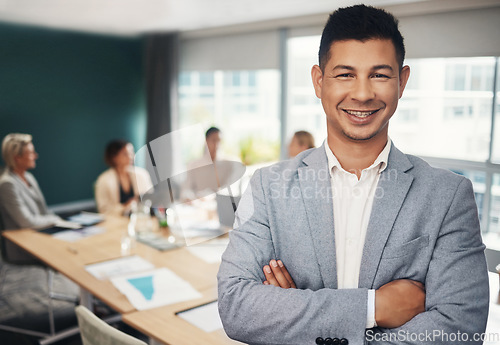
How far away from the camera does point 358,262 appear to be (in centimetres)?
116

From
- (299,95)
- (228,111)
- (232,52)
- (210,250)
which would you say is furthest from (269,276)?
(228,111)

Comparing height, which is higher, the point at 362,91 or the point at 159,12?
the point at 159,12

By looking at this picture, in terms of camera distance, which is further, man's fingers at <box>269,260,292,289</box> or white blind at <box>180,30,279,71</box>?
white blind at <box>180,30,279,71</box>

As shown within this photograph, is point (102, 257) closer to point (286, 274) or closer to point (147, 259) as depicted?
point (147, 259)

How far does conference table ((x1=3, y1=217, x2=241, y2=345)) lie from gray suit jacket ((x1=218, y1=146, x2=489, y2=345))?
69cm

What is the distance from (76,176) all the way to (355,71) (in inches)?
261

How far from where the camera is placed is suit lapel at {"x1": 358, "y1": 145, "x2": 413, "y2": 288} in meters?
1.11

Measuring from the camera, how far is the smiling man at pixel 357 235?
102 cm

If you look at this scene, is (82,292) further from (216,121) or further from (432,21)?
(216,121)

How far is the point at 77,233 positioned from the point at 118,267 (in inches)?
35.5

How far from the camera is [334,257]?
3.74 ft

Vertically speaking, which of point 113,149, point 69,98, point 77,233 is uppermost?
point 69,98

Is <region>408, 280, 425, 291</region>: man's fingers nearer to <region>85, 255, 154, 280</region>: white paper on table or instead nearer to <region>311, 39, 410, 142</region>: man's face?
<region>311, 39, 410, 142</region>: man's face

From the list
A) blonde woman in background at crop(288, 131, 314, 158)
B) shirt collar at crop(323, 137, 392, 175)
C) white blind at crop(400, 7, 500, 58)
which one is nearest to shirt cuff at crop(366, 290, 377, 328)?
shirt collar at crop(323, 137, 392, 175)
